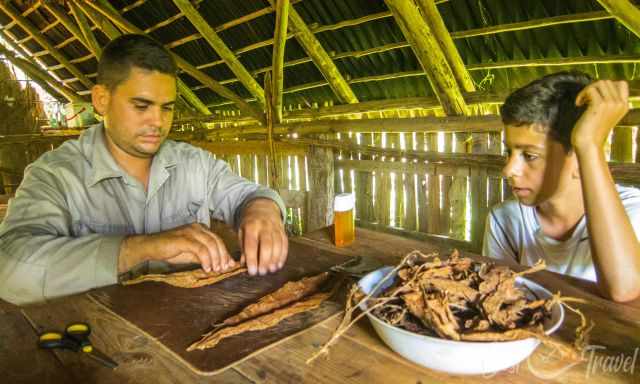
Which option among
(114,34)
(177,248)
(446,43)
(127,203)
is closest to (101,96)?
(127,203)

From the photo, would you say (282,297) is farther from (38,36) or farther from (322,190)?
(38,36)

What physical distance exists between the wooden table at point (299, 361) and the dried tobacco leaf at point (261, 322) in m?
0.09

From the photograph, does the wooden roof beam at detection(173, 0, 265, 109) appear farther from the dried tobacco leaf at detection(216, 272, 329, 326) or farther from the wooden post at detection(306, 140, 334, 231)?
the dried tobacco leaf at detection(216, 272, 329, 326)

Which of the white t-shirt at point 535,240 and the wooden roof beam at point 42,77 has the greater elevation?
the wooden roof beam at point 42,77

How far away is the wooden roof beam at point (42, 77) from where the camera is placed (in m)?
8.93

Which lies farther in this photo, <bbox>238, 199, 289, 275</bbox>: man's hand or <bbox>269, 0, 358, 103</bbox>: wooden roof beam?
<bbox>269, 0, 358, 103</bbox>: wooden roof beam

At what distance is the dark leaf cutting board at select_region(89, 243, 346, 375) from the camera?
1.00 metres

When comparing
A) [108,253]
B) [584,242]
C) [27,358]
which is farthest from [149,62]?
[584,242]

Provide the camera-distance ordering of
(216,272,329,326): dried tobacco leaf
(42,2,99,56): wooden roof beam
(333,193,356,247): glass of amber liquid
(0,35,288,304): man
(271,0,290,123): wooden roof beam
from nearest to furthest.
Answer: (216,272,329,326): dried tobacco leaf
(0,35,288,304): man
(333,193,356,247): glass of amber liquid
(271,0,290,123): wooden roof beam
(42,2,99,56): wooden roof beam

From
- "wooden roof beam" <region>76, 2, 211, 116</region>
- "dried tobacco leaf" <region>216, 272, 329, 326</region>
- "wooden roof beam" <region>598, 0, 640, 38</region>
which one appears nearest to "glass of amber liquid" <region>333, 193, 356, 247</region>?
"dried tobacco leaf" <region>216, 272, 329, 326</region>

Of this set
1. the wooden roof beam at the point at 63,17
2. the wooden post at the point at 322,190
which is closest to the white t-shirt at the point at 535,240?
the wooden post at the point at 322,190

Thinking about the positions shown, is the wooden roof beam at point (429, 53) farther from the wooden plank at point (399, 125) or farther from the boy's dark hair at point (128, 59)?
the boy's dark hair at point (128, 59)

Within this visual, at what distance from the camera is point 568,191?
1.67 meters

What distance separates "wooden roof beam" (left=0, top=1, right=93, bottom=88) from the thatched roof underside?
975mm
